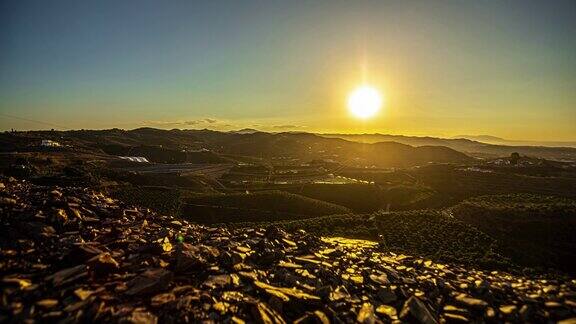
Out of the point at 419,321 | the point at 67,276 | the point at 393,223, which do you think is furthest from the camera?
the point at 393,223

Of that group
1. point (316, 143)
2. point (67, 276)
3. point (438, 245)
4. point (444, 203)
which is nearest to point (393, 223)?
point (438, 245)

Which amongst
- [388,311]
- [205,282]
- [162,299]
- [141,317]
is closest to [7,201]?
[162,299]

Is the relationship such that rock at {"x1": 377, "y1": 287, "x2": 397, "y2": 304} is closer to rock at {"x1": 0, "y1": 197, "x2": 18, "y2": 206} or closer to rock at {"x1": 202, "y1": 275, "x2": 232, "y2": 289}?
rock at {"x1": 202, "y1": 275, "x2": 232, "y2": 289}

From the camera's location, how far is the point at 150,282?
324 inches

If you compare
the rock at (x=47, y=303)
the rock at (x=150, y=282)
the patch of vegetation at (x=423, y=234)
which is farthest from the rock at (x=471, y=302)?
the patch of vegetation at (x=423, y=234)

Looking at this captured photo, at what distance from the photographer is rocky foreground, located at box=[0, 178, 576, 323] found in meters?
7.43

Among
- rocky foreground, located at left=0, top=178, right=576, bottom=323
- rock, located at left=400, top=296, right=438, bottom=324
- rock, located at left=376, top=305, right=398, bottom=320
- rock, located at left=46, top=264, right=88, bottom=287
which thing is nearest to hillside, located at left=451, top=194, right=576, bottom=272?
rocky foreground, located at left=0, top=178, right=576, bottom=323

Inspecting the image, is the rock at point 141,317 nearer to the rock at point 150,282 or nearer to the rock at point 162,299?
the rock at point 162,299

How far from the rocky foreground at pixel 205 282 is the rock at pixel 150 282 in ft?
0.08

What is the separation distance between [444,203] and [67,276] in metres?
49.6

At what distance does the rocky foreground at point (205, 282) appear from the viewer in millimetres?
7426

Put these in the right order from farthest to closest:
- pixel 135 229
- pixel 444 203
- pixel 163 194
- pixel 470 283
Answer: pixel 444 203, pixel 163 194, pixel 135 229, pixel 470 283

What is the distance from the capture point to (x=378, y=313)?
9.05 m

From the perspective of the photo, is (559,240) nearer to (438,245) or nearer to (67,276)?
(438,245)
